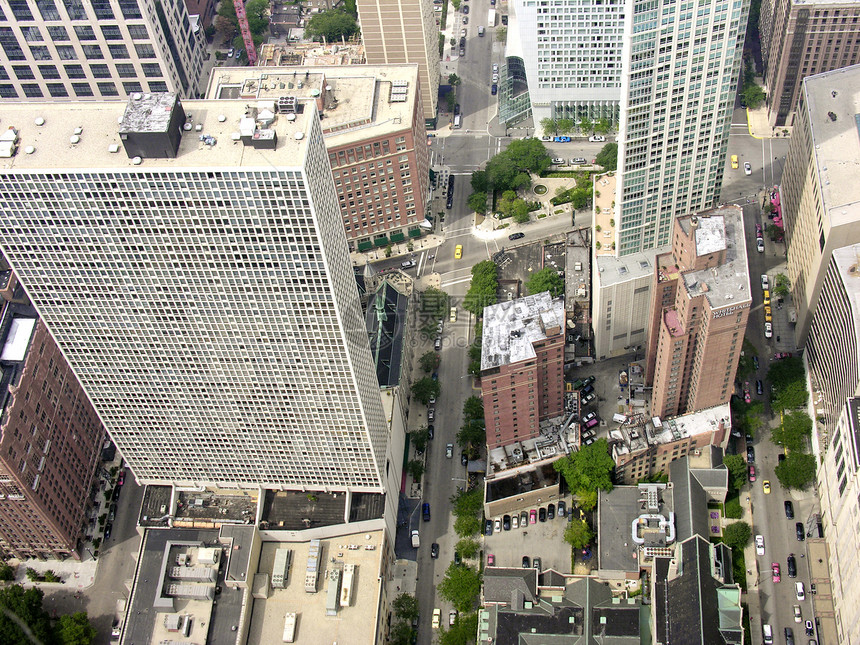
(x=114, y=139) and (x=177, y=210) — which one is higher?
(x=114, y=139)

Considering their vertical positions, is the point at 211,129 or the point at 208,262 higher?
the point at 211,129

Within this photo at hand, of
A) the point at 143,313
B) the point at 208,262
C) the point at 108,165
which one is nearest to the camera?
the point at 108,165

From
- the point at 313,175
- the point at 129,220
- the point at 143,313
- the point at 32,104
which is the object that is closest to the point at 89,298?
the point at 143,313

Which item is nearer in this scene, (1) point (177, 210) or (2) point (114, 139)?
(2) point (114, 139)

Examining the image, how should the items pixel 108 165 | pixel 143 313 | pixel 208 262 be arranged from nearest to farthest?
pixel 108 165 → pixel 208 262 → pixel 143 313

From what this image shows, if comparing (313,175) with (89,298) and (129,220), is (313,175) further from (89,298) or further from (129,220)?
(89,298)

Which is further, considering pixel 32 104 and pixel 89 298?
pixel 89 298

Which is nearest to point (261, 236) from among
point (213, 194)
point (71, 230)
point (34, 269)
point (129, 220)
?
point (213, 194)
